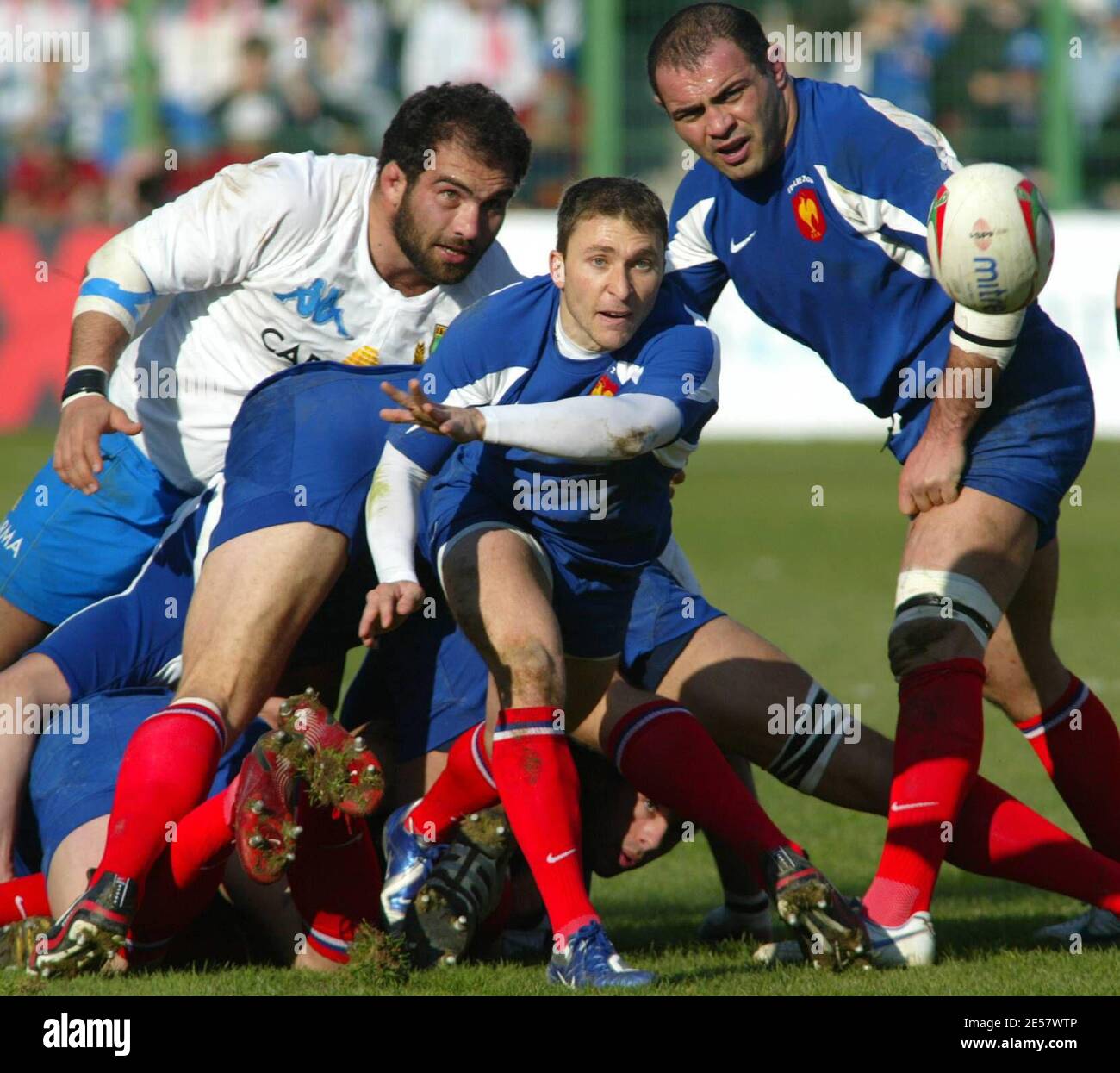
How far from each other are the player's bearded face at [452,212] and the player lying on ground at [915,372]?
1.67 ft

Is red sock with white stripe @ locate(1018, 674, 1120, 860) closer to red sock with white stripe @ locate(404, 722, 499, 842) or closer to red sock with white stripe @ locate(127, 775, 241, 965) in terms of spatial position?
red sock with white stripe @ locate(404, 722, 499, 842)

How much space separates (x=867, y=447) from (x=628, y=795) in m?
13.6

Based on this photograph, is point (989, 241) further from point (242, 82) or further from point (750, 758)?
point (242, 82)

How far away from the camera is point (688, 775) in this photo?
4.49m

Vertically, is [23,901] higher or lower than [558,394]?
lower

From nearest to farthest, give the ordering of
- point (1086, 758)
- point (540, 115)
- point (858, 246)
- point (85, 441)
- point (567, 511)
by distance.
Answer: point (567, 511) < point (85, 441) < point (858, 246) < point (1086, 758) < point (540, 115)

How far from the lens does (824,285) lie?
4.89m

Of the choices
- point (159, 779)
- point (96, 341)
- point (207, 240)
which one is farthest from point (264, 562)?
point (207, 240)

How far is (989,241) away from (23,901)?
9.22 ft

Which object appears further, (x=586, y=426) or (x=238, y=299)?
(x=238, y=299)

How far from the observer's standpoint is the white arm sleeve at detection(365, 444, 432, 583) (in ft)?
14.5

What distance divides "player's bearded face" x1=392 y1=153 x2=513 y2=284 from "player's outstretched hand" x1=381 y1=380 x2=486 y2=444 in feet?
3.53

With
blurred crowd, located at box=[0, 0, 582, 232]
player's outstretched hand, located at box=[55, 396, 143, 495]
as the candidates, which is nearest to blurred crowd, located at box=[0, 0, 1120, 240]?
blurred crowd, located at box=[0, 0, 582, 232]

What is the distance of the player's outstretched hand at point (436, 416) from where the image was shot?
13.3 feet
